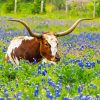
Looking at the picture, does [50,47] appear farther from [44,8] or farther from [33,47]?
[44,8]

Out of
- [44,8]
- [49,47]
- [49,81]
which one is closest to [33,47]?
[49,47]

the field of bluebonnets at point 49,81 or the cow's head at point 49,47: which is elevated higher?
the cow's head at point 49,47

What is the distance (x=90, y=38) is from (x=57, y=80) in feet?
31.1

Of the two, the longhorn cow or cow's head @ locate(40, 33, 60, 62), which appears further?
the longhorn cow

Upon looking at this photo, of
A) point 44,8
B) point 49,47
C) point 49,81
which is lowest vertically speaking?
point 44,8

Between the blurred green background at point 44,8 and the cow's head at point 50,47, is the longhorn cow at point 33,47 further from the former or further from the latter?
the blurred green background at point 44,8

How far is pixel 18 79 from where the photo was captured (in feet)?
24.7

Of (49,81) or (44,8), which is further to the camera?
(44,8)

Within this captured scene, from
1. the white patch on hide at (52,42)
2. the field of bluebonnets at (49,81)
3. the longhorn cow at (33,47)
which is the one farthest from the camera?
the longhorn cow at (33,47)

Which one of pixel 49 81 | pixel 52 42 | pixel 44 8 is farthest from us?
pixel 44 8

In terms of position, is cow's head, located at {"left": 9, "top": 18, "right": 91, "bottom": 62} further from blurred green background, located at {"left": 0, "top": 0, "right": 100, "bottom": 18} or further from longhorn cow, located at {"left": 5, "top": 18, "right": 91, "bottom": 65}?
blurred green background, located at {"left": 0, "top": 0, "right": 100, "bottom": 18}

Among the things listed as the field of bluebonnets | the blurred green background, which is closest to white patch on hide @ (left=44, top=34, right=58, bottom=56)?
the field of bluebonnets

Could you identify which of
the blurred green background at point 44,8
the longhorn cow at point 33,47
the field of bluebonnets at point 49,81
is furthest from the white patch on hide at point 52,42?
the blurred green background at point 44,8

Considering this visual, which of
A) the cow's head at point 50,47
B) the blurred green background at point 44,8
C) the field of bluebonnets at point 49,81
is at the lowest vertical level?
the blurred green background at point 44,8
